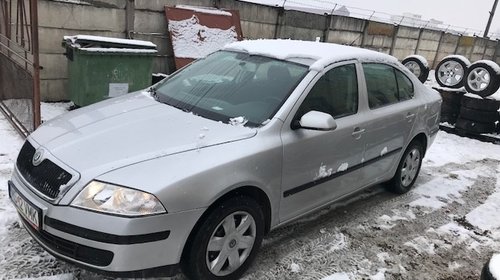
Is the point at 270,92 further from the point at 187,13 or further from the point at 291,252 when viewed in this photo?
the point at 187,13

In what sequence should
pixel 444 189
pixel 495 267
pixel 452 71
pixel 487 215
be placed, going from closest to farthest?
pixel 495 267, pixel 487 215, pixel 444 189, pixel 452 71

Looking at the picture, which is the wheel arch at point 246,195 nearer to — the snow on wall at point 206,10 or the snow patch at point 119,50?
the snow patch at point 119,50

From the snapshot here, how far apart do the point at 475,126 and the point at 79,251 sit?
7555 mm

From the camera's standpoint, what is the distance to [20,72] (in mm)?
5039

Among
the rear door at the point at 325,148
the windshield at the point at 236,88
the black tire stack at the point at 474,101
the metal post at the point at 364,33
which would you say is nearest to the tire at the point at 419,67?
the black tire stack at the point at 474,101

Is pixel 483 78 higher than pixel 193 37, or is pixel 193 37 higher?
pixel 193 37

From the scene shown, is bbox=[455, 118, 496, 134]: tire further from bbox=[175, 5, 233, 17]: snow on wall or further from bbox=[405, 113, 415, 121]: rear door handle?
bbox=[175, 5, 233, 17]: snow on wall

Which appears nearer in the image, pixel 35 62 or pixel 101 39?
pixel 35 62

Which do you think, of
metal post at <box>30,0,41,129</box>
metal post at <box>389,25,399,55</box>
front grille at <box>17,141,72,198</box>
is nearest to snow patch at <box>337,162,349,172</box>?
→ front grille at <box>17,141,72,198</box>

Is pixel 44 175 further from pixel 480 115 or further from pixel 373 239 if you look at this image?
pixel 480 115

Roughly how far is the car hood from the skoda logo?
5 cm

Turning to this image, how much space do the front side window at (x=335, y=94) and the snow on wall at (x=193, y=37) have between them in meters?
4.35

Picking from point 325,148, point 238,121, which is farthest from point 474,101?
point 238,121

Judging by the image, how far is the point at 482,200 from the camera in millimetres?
5105
